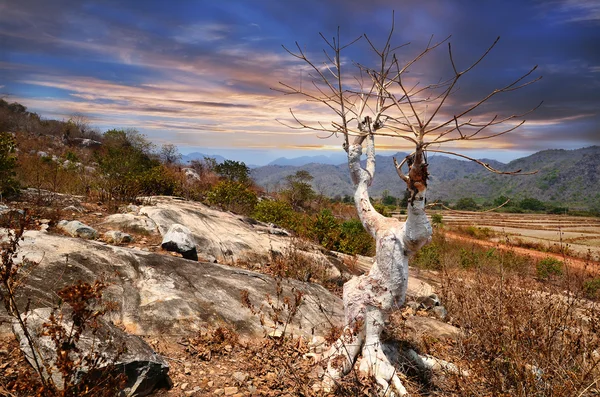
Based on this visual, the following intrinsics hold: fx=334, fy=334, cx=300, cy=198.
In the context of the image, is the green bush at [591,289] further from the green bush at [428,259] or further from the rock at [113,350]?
the rock at [113,350]

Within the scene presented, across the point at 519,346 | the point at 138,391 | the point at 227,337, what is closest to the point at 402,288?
the point at 519,346

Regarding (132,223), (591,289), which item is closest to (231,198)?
(132,223)

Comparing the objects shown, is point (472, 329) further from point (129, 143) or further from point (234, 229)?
point (129, 143)

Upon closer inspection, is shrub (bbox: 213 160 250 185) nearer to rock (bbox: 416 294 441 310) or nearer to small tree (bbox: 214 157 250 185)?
small tree (bbox: 214 157 250 185)

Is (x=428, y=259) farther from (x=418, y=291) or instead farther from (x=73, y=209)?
(x=73, y=209)

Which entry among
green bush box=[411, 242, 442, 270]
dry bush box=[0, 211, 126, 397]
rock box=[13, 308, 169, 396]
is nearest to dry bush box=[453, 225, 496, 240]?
green bush box=[411, 242, 442, 270]

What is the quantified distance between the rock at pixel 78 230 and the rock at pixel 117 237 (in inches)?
9.6

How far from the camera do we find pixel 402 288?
396 cm

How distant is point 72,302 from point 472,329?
4745 millimetres

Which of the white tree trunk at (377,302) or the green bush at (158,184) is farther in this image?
the green bush at (158,184)

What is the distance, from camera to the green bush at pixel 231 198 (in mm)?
15359

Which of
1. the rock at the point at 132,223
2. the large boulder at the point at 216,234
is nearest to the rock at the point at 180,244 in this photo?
the large boulder at the point at 216,234

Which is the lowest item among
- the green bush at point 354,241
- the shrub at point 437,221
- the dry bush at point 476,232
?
the dry bush at point 476,232

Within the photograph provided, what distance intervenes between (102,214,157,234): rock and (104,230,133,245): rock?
0.59 m
